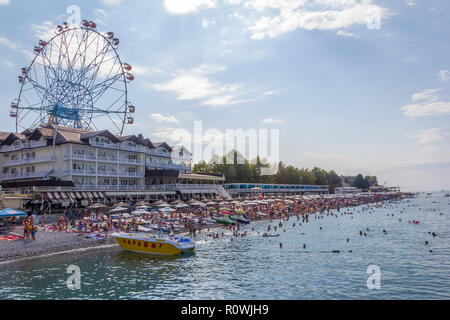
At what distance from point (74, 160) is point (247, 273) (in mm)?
44624

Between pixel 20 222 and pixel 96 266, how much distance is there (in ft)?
69.2

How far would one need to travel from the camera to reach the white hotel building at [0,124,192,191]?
192 feet

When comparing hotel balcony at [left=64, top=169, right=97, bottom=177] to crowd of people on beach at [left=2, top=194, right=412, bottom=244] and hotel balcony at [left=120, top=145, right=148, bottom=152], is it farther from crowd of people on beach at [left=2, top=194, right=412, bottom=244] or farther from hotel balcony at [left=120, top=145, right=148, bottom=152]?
hotel balcony at [left=120, top=145, right=148, bottom=152]

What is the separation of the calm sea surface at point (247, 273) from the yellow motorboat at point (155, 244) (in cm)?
103

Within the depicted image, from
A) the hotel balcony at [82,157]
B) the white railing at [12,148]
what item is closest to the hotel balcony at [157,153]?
the hotel balcony at [82,157]

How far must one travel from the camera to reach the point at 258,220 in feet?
209

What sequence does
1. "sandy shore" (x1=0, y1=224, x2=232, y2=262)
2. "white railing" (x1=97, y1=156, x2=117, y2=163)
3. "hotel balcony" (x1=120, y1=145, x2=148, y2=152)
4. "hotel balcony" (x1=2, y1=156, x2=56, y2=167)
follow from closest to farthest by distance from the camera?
"sandy shore" (x1=0, y1=224, x2=232, y2=262) → "hotel balcony" (x1=2, y1=156, x2=56, y2=167) → "white railing" (x1=97, y1=156, x2=117, y2=163) → "hotel balcony" (x1=120, y1=145, x2=148, y2=152)

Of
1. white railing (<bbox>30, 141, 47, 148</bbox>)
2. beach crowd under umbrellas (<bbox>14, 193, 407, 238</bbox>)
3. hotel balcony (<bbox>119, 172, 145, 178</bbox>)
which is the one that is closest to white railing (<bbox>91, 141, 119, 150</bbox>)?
hotel balcony (<bbox>119, 172, 145, 178</bbox>)

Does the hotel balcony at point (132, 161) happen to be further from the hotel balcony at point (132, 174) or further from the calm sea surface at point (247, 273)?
the calm sea surface at point (247, 273)

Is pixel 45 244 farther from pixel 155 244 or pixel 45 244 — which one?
pixel 155 244

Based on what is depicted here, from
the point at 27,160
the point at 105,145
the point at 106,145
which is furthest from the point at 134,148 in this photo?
the point at 27,160

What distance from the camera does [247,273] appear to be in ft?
85.5

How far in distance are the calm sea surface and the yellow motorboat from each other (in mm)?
1030

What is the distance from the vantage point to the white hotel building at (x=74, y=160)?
2298 inches
